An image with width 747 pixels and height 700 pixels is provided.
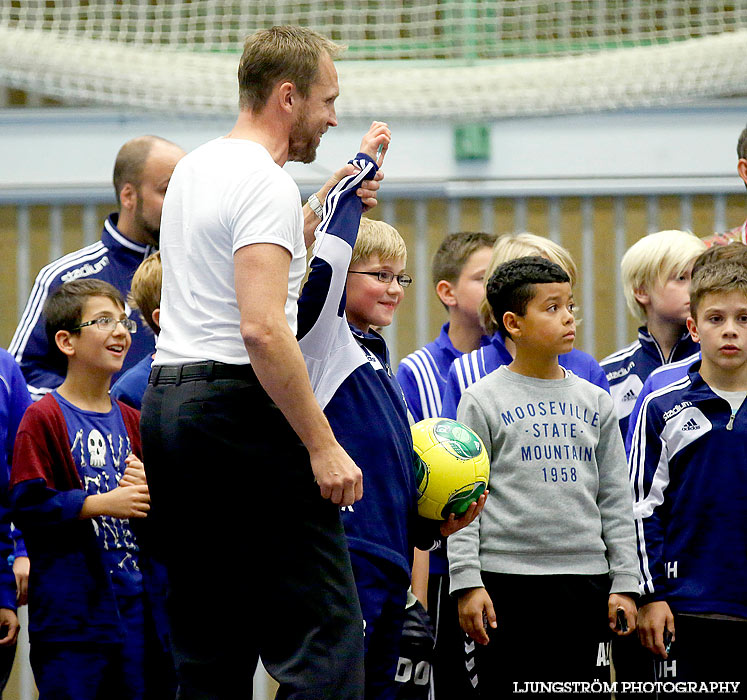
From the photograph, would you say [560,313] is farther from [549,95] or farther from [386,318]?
[549,95]

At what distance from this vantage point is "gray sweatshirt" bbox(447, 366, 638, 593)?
9.95ft

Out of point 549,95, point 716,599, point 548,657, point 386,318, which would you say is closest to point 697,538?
point 716,599

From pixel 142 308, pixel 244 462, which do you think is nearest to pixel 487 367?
pixel 142 308

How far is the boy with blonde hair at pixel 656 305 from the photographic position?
12.7 feet

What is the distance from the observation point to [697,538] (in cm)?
310

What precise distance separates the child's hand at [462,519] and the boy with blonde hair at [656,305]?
1283mm

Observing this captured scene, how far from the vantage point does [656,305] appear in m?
3.93

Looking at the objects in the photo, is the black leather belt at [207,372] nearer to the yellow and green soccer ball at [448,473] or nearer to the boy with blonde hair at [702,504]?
the yellow and green soccer ball at [448,473]

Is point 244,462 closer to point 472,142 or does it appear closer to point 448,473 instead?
point 448,473

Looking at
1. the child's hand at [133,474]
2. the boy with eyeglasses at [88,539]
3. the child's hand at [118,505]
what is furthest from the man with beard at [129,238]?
the child's hand at [118,505]

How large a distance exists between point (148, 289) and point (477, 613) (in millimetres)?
→ 1529

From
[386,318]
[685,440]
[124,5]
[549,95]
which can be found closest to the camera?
[386,318]

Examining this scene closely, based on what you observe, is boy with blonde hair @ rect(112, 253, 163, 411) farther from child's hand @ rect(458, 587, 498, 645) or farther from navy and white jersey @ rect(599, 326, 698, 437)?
navy and white jersey @ rect(599, 326, 698, 437)

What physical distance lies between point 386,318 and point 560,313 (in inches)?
23.4
